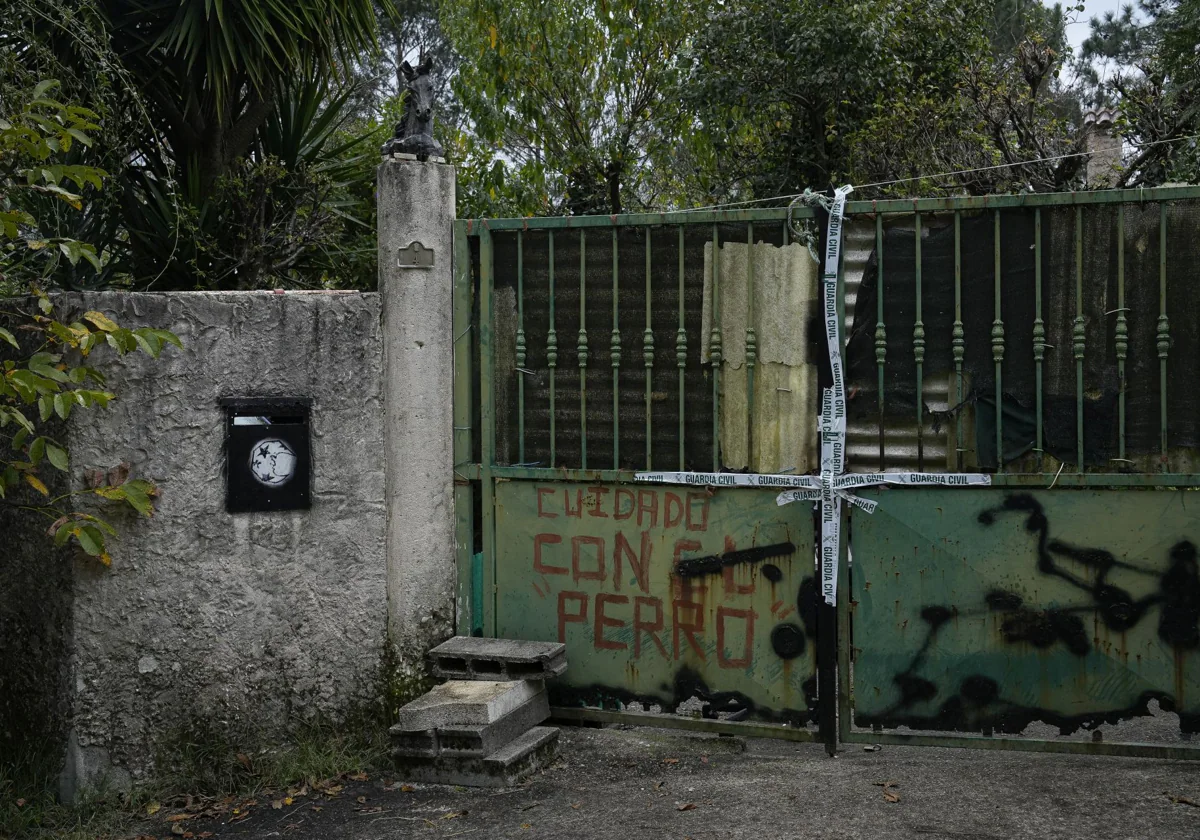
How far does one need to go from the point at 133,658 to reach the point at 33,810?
620 millimetres

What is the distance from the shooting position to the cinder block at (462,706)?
13.7 feet

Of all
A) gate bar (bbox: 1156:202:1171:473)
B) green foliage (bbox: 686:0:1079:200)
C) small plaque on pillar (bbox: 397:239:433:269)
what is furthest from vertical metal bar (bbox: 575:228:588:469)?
green foliage (bbox: 686:0:1079:200)

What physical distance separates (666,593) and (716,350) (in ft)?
3.26

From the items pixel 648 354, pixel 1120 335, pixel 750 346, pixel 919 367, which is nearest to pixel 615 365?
pixel 648 354

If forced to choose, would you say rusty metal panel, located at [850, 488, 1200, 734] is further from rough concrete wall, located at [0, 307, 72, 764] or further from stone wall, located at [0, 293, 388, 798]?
rough concrete wall, located at [0, 307, 72, 764]

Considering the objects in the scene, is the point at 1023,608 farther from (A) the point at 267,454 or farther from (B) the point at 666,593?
(A) the point at 267,454

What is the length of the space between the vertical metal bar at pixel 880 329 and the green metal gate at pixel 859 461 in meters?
0.01

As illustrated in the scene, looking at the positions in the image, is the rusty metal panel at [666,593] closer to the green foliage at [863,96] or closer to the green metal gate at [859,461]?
the green metal gate at [859,461]

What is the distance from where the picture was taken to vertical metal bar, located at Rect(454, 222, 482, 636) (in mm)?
4723

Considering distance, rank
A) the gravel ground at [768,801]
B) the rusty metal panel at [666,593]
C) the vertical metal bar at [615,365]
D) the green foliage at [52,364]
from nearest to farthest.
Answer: the gravel ground at [768,801]
the green foliage at [52,364]
the rusty metal panel at [666,593]
the vertical metal bar at [615,365]

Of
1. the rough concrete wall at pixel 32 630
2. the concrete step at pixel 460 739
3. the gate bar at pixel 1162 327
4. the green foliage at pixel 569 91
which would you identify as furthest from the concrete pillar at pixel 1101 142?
the rough concrete wall at pixel 32 630

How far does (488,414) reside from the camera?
15.5 feet

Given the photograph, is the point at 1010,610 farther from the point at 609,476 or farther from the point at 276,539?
the point at 276,539

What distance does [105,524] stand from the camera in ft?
13.2
